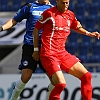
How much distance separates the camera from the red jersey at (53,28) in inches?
189

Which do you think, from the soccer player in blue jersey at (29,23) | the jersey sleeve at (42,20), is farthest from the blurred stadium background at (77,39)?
the jersey sleeve at (42,20)

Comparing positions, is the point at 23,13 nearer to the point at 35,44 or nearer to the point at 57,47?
the point at 35,44

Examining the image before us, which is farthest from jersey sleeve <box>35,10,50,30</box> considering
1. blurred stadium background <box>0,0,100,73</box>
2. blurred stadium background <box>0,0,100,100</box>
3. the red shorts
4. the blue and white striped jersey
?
blurred stadium background <box>0,0,100,73</box>

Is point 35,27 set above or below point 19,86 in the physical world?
above

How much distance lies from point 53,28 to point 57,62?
0.36 m

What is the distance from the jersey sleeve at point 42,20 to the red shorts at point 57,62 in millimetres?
316

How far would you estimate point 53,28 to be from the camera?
4.84 metres

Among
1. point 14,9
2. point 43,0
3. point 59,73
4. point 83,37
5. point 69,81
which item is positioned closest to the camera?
point 59,73

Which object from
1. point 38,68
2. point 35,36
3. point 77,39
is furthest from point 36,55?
point 77,39

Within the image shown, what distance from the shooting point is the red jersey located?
4.81 metres

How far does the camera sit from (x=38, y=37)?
5020mm

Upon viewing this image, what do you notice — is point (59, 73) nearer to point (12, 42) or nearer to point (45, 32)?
point (45, 32)

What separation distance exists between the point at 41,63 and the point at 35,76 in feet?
8.40

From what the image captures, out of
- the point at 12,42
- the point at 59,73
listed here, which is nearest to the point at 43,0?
the point at 59,73
